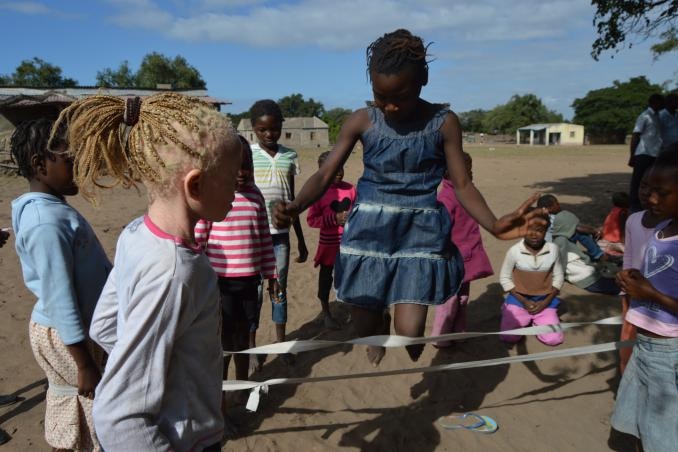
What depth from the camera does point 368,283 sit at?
8.92 ft

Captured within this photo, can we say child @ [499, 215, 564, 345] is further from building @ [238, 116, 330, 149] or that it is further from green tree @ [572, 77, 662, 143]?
green tree @ [572, 77, 662, 143]

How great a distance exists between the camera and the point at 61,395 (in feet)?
7.41

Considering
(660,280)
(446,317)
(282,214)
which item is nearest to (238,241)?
(282,214)

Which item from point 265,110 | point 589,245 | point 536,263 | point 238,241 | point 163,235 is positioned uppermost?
point 265,110

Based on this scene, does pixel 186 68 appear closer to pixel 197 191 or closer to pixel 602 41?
pixel 602 41

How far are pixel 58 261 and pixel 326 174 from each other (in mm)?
1354

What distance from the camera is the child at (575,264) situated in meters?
6.08

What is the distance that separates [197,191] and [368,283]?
1.48 m

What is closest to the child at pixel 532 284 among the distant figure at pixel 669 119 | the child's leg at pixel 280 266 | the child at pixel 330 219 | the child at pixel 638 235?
the child at pixel 330 219

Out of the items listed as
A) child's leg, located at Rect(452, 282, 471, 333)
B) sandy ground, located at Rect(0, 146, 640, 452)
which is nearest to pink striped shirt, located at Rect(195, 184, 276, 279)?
sandy ground, located at Rect(0, 146, 640, 452)

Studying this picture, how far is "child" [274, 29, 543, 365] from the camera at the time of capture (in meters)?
2.52

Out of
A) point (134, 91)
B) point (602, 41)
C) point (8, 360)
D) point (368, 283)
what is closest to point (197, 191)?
point (368, 283)

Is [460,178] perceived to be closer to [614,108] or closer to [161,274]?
[161,274]

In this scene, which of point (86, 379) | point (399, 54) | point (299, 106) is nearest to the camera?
point (86, 379)
